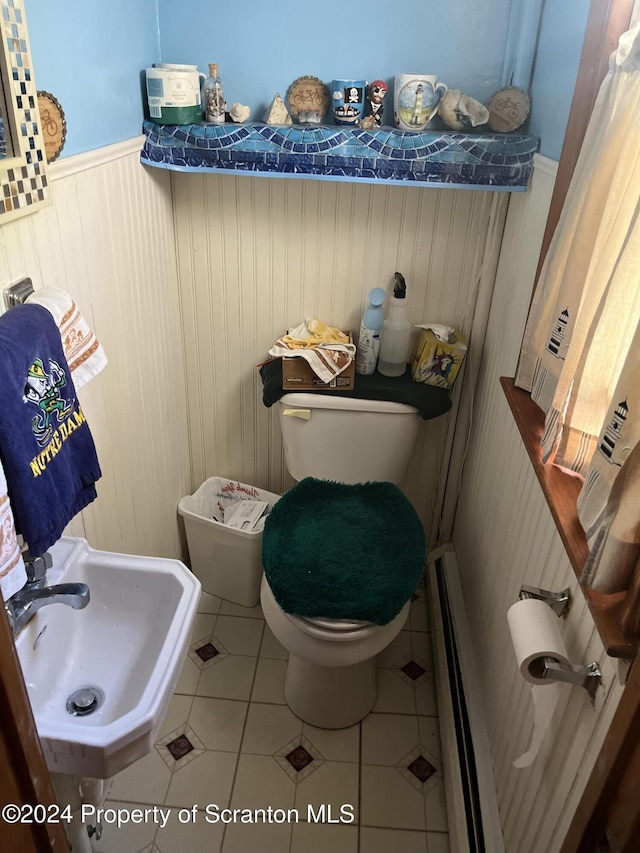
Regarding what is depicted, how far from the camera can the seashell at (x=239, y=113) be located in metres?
1.49

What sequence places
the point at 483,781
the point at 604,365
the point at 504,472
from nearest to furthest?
the point at 604,365, the point at 483,781, the point at 504,472

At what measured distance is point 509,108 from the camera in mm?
1442

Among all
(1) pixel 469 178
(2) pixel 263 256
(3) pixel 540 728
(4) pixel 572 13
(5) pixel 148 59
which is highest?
(4) pixel 572 13

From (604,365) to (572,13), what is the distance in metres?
0.80

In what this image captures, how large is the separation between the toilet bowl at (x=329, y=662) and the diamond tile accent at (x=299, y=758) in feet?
0.26

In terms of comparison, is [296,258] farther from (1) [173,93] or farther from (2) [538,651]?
(2) [538,651]

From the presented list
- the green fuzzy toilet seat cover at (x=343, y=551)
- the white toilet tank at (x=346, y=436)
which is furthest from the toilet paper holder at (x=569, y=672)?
the white toilet tank at (x=346, y=436)

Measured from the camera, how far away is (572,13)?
1207mm

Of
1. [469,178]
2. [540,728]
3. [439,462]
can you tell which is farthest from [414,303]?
[540,728]

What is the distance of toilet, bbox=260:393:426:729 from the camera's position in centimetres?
143

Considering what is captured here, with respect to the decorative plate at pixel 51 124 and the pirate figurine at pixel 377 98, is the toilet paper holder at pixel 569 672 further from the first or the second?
the pirate figurine at pixel 377 98

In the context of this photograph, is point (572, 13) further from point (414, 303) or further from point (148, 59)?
point (148, 59)

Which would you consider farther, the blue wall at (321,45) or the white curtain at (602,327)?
the blue wall at (321,45)

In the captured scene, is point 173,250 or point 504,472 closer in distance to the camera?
point 504,472
